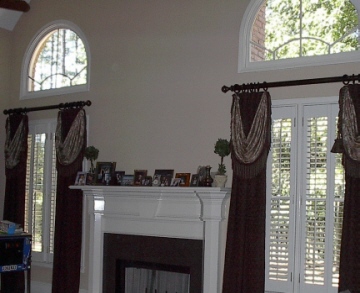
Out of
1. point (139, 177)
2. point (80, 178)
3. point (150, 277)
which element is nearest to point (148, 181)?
point (139, 177)

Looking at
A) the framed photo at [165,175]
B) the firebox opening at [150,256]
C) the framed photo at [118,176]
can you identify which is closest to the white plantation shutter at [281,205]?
the firebox opening at [150,256]

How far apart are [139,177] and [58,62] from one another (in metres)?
2.20

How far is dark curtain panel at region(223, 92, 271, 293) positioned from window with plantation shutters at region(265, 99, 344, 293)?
0.58 ft

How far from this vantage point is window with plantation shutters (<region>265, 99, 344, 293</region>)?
16.0 ft

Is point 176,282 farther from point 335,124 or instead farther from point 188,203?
point 335,124

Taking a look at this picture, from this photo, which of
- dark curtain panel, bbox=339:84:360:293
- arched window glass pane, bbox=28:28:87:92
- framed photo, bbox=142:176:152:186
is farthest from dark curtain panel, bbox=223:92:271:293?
arched window glass pane, bbox=28:28:87:92

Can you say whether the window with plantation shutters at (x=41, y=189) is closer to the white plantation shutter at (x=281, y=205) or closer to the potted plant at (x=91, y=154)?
the potted plant at (x=91, y=154)

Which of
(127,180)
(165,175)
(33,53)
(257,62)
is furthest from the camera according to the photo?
(33,53)

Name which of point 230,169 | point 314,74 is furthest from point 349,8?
point 230,169

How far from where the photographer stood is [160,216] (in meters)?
5.65

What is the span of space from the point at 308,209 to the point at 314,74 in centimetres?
125

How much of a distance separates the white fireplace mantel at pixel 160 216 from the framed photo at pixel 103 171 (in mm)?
164

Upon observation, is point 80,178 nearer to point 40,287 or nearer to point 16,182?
point 16,182

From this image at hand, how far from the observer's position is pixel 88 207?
634 centimetres
